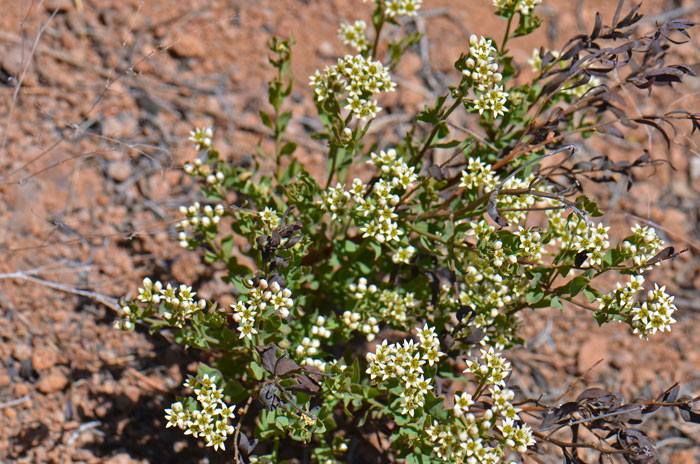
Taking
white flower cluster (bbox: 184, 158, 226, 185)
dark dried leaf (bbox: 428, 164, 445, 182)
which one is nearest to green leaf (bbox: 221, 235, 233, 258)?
white flower cluster (bbox: 184, 158, 226, 185)

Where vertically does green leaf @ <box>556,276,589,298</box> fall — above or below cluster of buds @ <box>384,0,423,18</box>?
below

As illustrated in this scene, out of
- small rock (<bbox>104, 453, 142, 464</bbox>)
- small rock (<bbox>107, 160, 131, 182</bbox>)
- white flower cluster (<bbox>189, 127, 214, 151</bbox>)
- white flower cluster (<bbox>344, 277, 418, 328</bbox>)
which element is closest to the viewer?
white flower cluster (<bbox>344, 277, 418, 328</bbox>)

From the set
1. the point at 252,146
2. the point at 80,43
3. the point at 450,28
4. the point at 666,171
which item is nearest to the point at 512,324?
the point at 252,146

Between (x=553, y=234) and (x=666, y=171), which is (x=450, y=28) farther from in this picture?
(x=553, y=234)

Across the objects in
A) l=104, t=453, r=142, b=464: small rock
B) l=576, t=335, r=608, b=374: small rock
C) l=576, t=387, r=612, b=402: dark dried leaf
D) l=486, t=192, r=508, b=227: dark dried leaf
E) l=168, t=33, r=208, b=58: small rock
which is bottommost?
l=104, t=453, r=142, b=464: small rock

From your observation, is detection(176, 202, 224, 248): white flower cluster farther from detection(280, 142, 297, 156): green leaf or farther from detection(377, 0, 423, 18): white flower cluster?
detection(377, 0, 423, 18): white flower cluster

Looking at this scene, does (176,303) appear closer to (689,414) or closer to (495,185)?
(495,185)

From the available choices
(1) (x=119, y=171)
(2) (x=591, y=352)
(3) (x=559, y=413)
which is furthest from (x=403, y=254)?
(1) (x=119, y=171)
